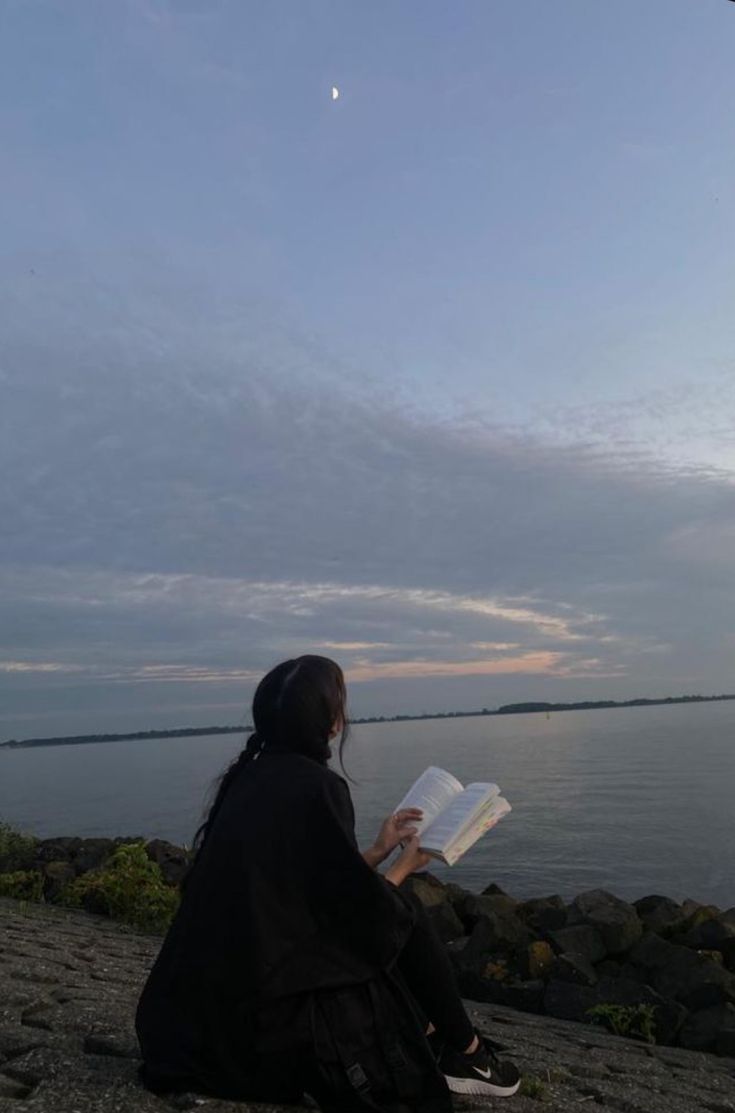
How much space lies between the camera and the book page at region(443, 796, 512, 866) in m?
3.78

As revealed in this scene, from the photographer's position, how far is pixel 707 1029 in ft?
27.7

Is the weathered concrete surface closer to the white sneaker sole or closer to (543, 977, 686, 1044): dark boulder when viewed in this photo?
the white sneaker sole

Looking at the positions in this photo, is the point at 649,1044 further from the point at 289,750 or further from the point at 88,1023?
the point at 289,750

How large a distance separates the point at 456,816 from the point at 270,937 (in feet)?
2.90

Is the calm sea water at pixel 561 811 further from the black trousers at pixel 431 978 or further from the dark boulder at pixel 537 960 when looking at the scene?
the dark boulder at pixel 537 960

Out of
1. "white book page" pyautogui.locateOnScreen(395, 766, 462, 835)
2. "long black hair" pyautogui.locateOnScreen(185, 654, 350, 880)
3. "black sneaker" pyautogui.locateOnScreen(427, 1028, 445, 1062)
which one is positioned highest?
"long black hair" pyautogui.locateOnScreen(185, 654, 350, 880)

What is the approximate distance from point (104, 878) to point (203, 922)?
940 cm

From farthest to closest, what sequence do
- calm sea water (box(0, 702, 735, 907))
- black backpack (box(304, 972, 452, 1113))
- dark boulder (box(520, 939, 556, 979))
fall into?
calm sea water (box(0, 702, 735, 907))
dark boulder (box(520, 939, 556, 979))
black backpack (box(304, 972, 452, 1113))

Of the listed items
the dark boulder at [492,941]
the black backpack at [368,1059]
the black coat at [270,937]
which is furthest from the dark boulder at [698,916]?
the black coat at [270,937]

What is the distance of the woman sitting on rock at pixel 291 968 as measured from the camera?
342cm

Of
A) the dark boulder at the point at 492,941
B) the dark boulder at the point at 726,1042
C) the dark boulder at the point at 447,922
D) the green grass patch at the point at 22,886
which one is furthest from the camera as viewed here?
the green grass patch at the point at 22,886

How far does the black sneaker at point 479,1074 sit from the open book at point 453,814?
864 mm

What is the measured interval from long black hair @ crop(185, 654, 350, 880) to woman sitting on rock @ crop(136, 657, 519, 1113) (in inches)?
0.6

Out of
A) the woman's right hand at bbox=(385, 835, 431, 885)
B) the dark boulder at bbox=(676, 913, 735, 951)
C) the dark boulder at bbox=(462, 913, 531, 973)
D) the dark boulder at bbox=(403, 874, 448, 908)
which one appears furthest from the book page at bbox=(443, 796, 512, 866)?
the dark boulder at bbox=(403, 874, 448, 908)
